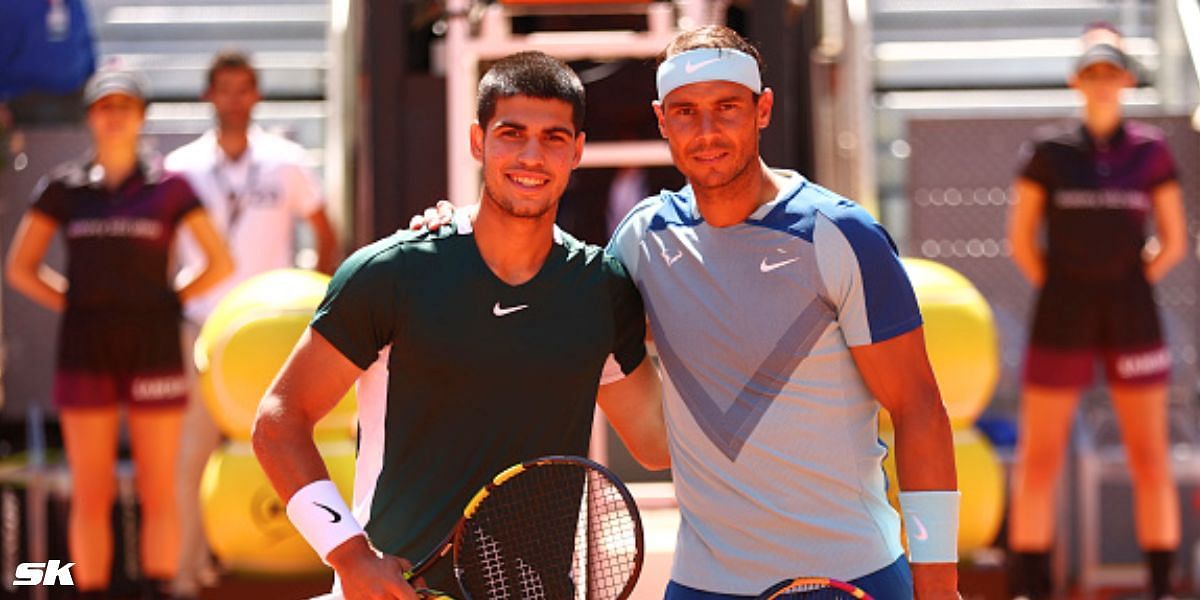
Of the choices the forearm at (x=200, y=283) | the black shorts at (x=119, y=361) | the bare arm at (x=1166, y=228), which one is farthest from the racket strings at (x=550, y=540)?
the bare arm at (x=1166, y=228)

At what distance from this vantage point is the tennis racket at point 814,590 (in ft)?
8.91

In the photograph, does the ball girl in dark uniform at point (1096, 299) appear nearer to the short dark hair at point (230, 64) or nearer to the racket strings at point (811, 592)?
the short dark hair at point (230, 64)

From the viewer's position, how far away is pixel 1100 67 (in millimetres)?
6750

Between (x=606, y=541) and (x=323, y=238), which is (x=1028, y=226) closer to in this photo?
(x=323, y=238)

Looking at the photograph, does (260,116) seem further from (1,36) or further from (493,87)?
(493,87)

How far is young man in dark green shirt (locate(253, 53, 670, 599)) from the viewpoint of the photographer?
2967 millimetres

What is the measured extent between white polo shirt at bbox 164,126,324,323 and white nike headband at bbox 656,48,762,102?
12.9 feet

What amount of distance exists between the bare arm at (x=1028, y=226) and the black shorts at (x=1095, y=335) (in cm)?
9

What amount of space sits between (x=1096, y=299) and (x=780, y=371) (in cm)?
400

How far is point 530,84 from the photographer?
3.05 metres

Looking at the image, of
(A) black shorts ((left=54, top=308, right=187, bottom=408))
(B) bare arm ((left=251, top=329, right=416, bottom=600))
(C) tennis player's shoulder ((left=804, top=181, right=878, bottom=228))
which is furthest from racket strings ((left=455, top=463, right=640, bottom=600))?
(A) black shorts ((left=54, top=308, right=187, bottom=408))

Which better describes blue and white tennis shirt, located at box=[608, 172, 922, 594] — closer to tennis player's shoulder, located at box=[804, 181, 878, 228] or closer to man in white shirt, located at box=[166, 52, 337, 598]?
tennis player's shoulder, located at box=[804, 181, 878, 228]

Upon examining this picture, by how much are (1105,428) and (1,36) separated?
5172 mm

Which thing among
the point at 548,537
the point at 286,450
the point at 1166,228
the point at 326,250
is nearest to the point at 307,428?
the point at 286,450
